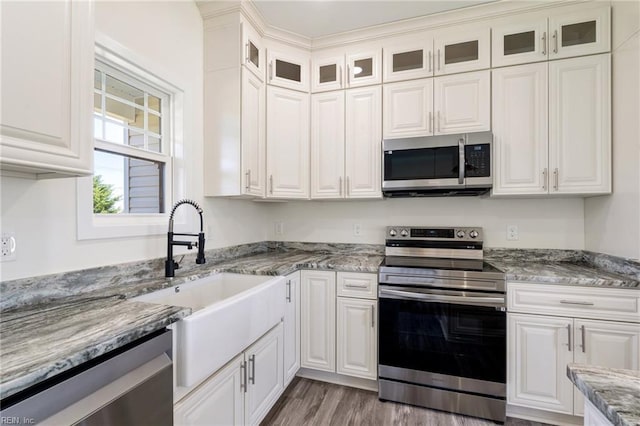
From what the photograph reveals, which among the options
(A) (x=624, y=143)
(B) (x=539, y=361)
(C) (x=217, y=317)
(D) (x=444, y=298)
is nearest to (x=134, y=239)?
(C) (x=217, y=317)

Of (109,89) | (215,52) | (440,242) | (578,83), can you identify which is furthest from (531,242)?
(109,89)

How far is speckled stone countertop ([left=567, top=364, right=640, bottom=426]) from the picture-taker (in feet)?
1.88

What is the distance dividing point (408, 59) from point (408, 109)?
1.35 ft

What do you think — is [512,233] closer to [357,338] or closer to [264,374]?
[357,338]

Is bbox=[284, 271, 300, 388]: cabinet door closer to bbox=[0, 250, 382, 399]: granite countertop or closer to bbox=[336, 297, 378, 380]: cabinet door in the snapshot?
bbox=[336, 297, 378, 380]: cabinet door

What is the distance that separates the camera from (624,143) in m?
1.83

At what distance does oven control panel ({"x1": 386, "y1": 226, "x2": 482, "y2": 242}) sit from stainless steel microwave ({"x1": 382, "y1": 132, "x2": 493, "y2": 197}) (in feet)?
1.07

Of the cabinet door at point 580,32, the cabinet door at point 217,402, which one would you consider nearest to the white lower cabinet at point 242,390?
the cabinet door at point 217,402

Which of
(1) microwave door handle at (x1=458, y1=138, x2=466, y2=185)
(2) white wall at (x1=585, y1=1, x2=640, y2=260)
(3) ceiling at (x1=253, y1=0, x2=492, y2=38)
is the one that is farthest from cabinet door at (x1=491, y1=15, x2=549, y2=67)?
(1) microwave door handle at (x1=458, y1=138, x2=466, y2=185)

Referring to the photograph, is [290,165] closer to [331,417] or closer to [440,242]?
[440,242]

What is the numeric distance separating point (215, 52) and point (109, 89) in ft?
2.75

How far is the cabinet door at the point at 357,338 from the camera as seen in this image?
2119 millimetres

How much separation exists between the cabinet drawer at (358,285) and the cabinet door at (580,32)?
2.03m

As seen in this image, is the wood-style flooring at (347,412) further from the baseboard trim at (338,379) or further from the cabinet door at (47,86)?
the cabinet door at (47,86)
